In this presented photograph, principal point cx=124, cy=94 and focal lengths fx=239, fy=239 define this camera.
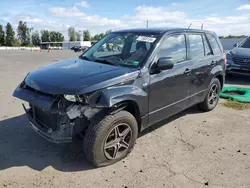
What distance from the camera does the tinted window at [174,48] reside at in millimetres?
4000

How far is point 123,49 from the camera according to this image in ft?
13.8

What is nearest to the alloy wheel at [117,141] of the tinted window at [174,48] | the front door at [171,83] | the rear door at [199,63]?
the front door at [171,83]

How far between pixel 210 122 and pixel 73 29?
122 metres

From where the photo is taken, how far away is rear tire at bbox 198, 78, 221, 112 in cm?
544

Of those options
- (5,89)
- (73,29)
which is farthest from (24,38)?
(5,89)

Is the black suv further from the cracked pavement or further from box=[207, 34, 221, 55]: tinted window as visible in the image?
box=[207, 34, 221, 55]: tinted window

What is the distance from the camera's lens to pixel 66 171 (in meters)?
3.22

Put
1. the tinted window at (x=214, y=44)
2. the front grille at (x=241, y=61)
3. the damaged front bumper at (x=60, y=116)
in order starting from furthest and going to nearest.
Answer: the front grille at (x=241, y=61), the tinted window at (x=214, y=44), the damaged front bumper at (x=60, y=116)

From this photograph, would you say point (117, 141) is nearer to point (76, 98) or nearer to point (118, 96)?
point (118, 96)

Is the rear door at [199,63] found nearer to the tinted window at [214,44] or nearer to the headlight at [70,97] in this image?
the tinted window at [214,44]

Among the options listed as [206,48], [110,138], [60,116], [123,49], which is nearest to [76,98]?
[60,116]

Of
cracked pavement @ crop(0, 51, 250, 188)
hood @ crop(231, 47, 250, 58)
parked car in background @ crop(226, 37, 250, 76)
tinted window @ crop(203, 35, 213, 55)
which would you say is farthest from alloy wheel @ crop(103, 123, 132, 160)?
hood @ crop(231, 47, 250, 58)

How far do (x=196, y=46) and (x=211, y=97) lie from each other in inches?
56.5

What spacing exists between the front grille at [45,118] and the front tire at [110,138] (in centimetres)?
48
